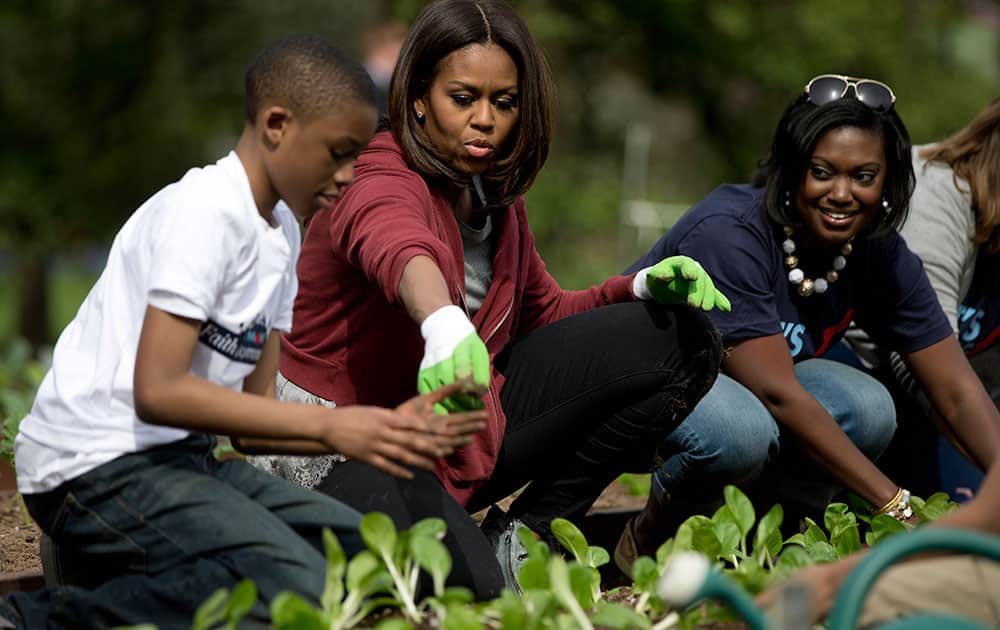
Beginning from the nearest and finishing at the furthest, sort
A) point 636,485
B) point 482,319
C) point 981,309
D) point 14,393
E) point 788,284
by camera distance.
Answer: point 482,319
point 788,284
point 981,309
point 636,485
point 14,393

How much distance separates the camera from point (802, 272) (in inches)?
130

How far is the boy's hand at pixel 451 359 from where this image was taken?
2.26m

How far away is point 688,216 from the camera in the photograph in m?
3.37

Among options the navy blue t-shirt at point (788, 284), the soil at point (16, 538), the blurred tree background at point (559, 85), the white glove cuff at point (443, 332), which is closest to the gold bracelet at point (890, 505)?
the navy blue t-shirt at point (788, 284)

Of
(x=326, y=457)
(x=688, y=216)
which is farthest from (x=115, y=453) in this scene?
(x=688, y=216)

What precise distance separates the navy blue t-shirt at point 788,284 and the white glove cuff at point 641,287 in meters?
0.21

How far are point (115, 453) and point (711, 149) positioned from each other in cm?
1294

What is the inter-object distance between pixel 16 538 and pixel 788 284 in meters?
2.10

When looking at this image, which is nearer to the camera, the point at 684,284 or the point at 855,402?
the point at 684,284

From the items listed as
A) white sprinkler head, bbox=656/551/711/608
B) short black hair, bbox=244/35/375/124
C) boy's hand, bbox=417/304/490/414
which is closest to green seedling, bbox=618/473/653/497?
boy's hand, bbox=417/304/490/414

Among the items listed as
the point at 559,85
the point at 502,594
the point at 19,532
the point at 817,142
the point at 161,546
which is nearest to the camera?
the point at 161,546

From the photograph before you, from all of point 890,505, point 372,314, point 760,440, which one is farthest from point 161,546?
point 890,505

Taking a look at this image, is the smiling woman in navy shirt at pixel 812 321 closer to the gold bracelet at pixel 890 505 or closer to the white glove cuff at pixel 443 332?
the gold bracelet at pixel 890 505

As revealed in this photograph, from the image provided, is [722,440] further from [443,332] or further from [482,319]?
[443,332]
